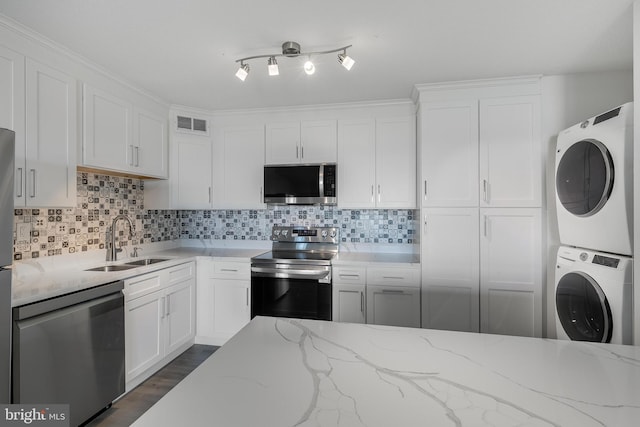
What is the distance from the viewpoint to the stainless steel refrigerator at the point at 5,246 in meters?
1.43

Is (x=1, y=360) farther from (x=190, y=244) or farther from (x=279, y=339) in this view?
(x=190, y=244)

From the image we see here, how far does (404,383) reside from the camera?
77cm

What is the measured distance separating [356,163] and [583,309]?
2.00 m

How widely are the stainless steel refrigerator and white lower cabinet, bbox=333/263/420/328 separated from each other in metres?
2.06

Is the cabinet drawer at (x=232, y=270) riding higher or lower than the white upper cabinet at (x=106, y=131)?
lower

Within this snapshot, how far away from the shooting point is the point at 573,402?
0.69 meters

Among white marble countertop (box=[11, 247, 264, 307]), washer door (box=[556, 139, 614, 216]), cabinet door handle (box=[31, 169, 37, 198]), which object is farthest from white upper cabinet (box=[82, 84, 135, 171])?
washer door (box=[556, 139, 614, 216])

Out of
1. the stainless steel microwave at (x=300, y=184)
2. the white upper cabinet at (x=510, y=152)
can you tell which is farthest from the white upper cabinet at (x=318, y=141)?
the white upper cabinet at (x=510, y=152)

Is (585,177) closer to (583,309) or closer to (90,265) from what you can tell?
(583,309)

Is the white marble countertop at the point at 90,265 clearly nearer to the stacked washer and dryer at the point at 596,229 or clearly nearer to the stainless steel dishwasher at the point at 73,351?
the stainless steel dishwasher at the point at 73,351

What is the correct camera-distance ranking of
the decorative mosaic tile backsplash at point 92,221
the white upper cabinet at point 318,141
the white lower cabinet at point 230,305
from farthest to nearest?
1. the white upper cabinet at point 318,141
2. the white lower cabinet at point 230,305
3. the decorative mosaic tile backsplash at point 92,221

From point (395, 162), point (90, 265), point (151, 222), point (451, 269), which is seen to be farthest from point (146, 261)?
point (451, 269)

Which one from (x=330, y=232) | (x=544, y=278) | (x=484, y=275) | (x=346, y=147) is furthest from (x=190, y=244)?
(x=544, y=278)

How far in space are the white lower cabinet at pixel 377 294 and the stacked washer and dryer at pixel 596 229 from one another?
0.99m
